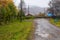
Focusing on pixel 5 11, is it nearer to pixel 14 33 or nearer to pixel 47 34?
pixel 14 33

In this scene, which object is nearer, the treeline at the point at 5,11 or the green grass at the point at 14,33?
the green grass at the point at 14,33

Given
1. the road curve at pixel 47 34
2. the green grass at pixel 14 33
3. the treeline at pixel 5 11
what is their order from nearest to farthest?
1. the green grass at pixel 14 33
2. the road curve at pixel 47 34
3. the treeline at pixel 5 11

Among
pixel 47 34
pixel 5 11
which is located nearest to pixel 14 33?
pixel 47 34

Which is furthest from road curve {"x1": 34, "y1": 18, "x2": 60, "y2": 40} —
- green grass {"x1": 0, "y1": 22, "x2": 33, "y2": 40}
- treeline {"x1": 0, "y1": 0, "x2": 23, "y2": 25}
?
treeline {"x1": 0, "y1": 0, "x2": 23, "y2": 25}

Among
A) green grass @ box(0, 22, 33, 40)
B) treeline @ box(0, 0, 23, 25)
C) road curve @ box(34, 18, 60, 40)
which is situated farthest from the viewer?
treeline @ box(0, 0, 23, 25)

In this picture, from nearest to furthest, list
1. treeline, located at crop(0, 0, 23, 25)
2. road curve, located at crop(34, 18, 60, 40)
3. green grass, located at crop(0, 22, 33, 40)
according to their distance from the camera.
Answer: green grass, located at crop(0, 22, 33, 40) < road curve, located at crop(34, 18, 60, 40) < treeline, located at crop(0, 0, 23, 25)

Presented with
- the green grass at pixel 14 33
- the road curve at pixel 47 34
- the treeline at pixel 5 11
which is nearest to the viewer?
the green grass at pixel 14 33

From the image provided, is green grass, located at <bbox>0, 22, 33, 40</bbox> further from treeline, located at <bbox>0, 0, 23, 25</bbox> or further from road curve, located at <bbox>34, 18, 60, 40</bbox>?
treeline, located at <bbox>0, 0, 23, 25</bbox>

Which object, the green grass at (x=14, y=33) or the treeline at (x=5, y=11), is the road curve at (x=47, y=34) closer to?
the green grass at (x=14, y=33)

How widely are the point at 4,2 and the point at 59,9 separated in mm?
52313

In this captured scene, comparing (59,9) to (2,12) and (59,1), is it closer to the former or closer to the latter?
(59,1)

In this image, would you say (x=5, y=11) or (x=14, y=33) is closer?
(x=14, y=33)

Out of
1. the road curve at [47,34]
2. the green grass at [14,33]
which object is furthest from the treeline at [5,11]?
the road curve at [47,34]

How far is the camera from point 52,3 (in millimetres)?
86812
